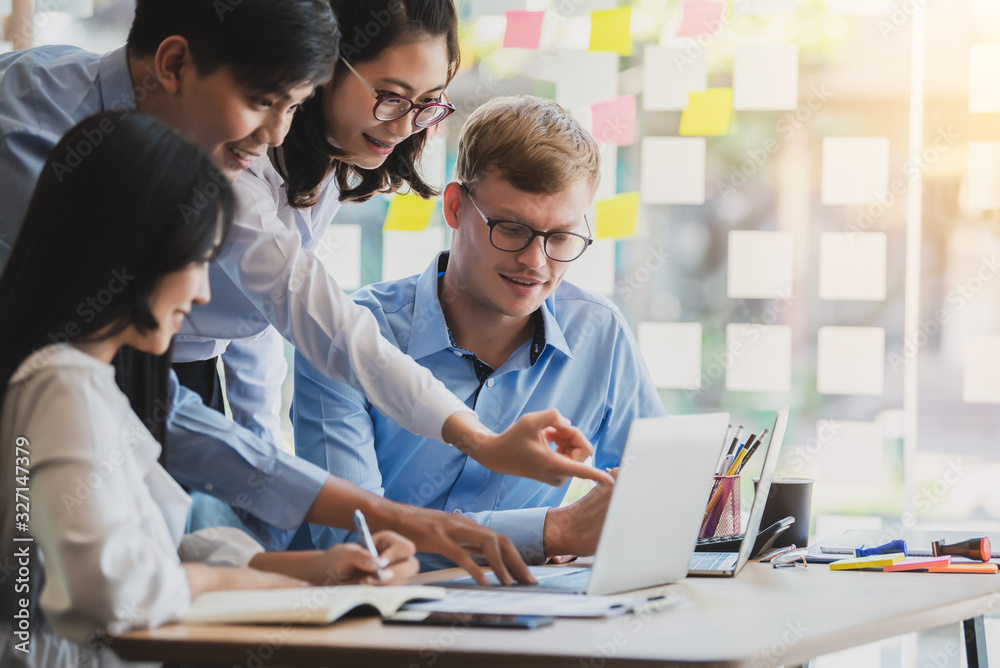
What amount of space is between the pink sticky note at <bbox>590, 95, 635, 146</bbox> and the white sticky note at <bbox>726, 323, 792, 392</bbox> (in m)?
0.67

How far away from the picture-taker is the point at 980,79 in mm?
2836

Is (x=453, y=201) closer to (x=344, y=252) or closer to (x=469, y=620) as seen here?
(x=469, y=620)

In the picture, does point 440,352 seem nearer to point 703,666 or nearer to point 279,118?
point 279,118

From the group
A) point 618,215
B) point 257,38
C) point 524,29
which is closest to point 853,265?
point 618,215

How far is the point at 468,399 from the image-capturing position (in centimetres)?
174

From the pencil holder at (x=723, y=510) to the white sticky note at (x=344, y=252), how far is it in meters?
1.96

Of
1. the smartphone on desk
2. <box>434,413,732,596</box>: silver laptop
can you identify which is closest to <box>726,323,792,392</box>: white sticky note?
<box>434,413,732,596</box>: silver laptop

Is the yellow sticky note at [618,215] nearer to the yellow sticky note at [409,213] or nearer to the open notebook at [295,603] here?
the yellow sticky note at [409,213]

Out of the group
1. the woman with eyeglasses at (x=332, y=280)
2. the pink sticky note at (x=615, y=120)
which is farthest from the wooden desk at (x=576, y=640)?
the pink sticky note at (x=615, y=120)

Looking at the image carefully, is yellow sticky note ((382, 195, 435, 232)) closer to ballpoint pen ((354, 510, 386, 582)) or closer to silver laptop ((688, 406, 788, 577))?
silver laptop ((688, 406, 788, 577))

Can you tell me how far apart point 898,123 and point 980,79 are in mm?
253

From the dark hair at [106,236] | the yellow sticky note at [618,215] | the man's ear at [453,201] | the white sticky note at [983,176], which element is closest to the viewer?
the dark hair at [106,236]

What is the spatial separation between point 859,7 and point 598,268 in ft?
3.55

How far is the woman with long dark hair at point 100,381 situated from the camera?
2.81ft
